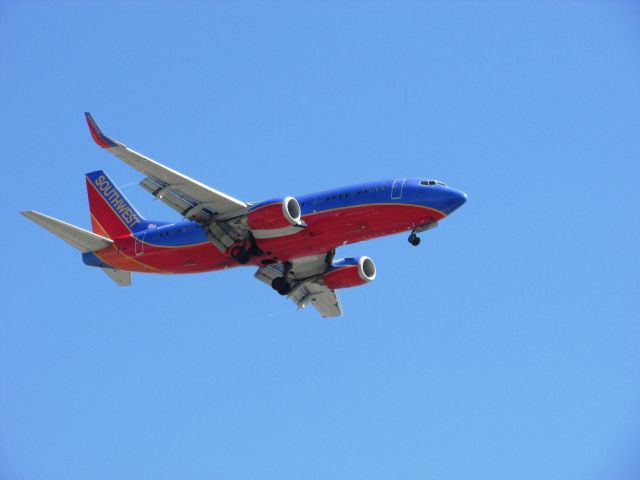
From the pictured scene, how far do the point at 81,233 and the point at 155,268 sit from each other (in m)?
4.20

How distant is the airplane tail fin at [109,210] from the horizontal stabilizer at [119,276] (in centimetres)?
189

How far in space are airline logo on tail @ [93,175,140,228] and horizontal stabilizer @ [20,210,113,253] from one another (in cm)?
191

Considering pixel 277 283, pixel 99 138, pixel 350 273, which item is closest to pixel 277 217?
pixel 277 283

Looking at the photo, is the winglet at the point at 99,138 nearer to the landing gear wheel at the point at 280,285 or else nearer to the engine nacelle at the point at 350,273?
the landing gear wheel at the point at 280,285

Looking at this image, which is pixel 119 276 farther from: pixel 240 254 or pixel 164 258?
pixel 240 254

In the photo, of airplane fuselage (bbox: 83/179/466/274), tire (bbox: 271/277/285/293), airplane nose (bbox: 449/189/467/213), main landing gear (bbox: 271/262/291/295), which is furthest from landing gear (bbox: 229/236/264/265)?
airplane nose (bbox: 449/189/467/213)

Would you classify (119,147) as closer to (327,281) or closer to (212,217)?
(212,217)

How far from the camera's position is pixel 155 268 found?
53.8 m

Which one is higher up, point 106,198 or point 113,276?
point 106,198

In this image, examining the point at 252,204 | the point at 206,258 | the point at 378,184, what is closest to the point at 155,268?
the point at 206,258

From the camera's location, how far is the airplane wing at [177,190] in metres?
47.2

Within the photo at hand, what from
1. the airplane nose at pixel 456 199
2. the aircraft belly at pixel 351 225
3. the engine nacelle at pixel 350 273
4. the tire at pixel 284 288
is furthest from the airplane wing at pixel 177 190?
the airplane nose at pixel 456 199

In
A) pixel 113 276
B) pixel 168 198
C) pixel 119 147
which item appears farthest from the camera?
pixel 113 276

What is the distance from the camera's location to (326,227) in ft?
162
